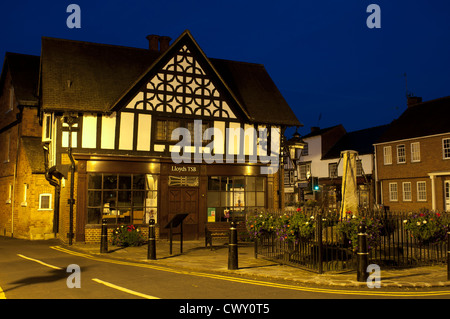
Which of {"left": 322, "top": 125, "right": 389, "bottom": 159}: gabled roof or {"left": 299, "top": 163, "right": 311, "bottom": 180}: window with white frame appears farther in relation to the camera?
{"left": 299, "top": 163, "right": 311, "bottom": 180}: window with white frame

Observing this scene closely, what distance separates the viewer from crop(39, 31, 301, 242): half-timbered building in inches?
736

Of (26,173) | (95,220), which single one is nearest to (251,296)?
(95,220)

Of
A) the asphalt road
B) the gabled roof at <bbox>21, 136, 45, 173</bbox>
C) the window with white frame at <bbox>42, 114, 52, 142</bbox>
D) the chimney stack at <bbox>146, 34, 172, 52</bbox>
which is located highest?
the chimney stack at <bbox>146, 34, 172, 52</bbox>

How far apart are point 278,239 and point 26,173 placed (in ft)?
52.7

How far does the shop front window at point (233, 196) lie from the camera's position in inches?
820

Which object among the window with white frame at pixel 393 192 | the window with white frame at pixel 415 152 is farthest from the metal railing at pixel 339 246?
the window with white frame at pixel 393 192

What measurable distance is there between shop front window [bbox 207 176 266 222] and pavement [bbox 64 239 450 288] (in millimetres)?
3622

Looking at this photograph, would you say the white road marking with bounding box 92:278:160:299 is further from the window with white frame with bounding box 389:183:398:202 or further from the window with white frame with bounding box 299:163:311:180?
the window with white frame with bounding box 299:163:311:180

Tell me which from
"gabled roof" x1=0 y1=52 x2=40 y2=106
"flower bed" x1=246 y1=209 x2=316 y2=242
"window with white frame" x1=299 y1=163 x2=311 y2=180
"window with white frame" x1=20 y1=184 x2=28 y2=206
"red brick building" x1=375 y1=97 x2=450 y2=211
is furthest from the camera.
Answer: "window with white frame" x1=299 y1=163 x2=311 y2=180

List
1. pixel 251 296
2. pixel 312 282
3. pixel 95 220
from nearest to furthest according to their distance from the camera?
1. pixel 251 296
2. pixel 312 282
3. pixel 95 220

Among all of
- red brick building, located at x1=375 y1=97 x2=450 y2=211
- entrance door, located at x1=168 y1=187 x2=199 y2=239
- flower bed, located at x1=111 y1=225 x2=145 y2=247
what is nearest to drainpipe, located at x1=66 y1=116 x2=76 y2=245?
flower bed, located at x1=111 y1=225 x2=145 y2=247
